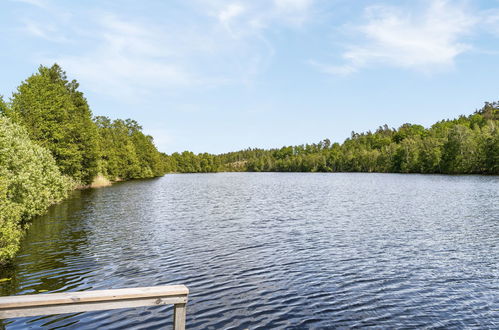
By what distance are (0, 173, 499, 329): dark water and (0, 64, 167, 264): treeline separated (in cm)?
221

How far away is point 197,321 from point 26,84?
171 ft

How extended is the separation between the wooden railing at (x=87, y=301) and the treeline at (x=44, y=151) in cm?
1184

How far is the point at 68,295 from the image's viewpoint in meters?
4.57

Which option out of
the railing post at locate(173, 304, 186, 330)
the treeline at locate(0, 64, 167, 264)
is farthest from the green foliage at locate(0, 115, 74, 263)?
the railing post at locate(173, 304, 186, 330)

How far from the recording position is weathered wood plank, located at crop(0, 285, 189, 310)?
4.39 m

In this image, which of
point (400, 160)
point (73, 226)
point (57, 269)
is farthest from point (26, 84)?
point (400, 160)

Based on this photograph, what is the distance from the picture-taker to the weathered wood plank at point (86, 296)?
14.4 feet

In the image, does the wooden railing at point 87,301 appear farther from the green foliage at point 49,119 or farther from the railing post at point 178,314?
the green foliage at point 49,119

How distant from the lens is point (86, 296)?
15.1ft

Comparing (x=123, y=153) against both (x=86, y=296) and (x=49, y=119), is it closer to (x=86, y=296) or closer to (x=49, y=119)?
(x=49, y=119)

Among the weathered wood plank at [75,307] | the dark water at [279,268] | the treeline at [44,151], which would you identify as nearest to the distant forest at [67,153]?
the treeline at [44,151]

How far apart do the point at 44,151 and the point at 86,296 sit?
35.3 meters

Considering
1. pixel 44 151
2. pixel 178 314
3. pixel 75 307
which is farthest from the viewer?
pixel 44 151

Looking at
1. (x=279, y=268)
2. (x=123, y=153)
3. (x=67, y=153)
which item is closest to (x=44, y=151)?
(x=67, y=153)
